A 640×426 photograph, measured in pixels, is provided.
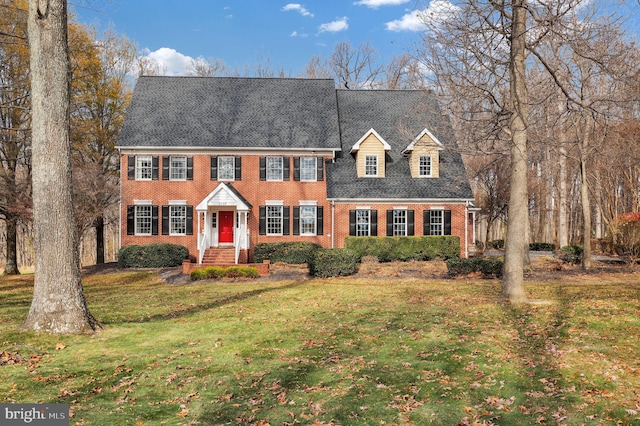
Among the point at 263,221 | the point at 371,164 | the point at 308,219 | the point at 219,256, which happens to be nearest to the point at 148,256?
the point at 219,256

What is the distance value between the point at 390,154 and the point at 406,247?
598 centimetres

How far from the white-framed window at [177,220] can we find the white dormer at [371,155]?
10.0 m

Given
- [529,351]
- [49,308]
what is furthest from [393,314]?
[49,308]

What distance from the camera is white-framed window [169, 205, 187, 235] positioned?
25.0 meters

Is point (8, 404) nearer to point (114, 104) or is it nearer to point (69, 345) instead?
point (69, 345)

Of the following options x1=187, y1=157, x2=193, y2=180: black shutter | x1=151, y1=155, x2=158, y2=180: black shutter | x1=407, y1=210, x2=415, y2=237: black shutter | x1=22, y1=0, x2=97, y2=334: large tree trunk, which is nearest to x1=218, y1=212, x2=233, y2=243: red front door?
x1=187, y1=157, x2=193, y2=180: black shutter

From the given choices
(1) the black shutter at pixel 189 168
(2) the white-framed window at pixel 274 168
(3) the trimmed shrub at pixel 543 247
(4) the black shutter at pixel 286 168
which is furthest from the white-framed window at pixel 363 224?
(3) the trimmed shrub at pixel 543 247

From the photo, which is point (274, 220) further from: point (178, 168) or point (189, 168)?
point (178, 168)

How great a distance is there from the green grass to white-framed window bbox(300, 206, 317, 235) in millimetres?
13523

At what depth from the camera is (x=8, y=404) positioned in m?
5.22

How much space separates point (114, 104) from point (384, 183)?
61.1 ft

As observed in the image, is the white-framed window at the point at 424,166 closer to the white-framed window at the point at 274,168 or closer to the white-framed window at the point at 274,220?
the white-framed window at the point at 274,168

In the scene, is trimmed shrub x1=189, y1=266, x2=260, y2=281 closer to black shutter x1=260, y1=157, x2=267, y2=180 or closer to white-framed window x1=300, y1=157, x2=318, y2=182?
black shutter x1=260, y1=157, x2=267, y2=180

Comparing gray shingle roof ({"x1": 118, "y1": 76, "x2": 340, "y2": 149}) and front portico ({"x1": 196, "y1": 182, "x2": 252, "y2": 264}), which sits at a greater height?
gray shingle roof ({"x1": 118, "y1": 76, "x2": 340, "y2": 149})
